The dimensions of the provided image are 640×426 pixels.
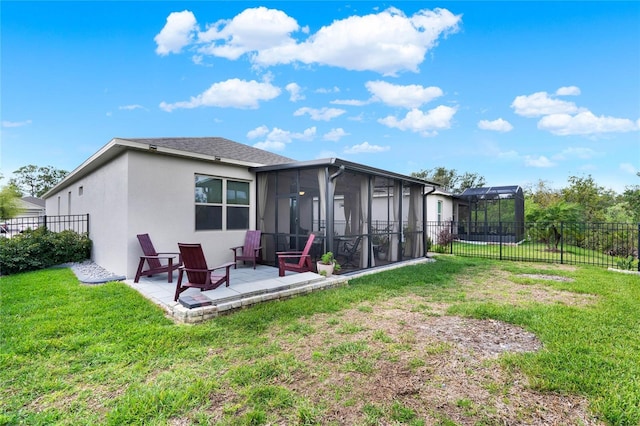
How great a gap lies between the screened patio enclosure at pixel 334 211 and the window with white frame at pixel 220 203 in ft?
1.46

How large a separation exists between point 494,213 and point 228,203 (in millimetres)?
15428

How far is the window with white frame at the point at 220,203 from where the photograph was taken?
7.07 meters

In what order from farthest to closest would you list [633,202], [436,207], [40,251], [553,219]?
[633,202], [436,207], [553,219], [40,251]

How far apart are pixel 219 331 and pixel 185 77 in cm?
1150

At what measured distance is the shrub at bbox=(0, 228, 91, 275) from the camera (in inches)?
270

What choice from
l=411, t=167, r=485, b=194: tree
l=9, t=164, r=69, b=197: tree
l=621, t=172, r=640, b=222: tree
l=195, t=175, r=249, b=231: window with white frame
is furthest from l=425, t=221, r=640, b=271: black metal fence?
l=9, t=164, r=69, b=197: tree

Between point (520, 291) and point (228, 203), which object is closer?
point (520, 291)

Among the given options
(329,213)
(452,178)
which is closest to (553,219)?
(329,213)

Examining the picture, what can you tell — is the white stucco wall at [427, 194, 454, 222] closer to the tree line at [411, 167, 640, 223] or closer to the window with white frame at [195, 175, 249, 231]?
the tree line at [411, 167, 640, 223]

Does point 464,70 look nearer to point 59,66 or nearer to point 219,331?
point 219,331

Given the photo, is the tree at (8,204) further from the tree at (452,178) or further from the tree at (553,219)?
the tree at (452,178)

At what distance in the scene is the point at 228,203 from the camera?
7.54 m

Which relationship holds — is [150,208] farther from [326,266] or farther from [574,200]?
[574,200]

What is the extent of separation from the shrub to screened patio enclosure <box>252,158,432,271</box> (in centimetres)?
524
